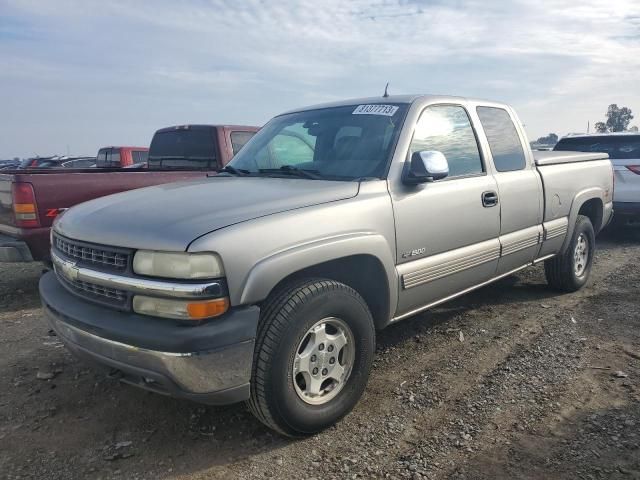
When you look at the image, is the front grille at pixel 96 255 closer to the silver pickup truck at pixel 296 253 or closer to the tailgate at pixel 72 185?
the silver pickup truck at pixel 296 253

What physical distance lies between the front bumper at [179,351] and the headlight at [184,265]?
0.21 m

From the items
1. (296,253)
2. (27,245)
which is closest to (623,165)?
(296,253)

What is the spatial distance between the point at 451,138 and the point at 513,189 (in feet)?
2.55

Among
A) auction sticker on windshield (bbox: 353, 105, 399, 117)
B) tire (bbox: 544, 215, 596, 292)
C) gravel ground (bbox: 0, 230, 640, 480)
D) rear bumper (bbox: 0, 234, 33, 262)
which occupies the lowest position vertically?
gravel ground (bbox: 0, 230, 640, 480)

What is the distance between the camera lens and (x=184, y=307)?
2.37 meters

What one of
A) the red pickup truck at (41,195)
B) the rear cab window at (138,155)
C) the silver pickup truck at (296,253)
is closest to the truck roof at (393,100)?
the silver pickup truck at (296,253)

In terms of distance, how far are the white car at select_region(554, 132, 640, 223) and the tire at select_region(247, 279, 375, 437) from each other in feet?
21.9

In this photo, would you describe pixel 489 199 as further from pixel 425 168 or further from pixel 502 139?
pixel 425 168

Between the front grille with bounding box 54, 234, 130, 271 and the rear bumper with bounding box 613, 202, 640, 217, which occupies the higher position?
the front grille with bounding box 54, 234, 130, 271

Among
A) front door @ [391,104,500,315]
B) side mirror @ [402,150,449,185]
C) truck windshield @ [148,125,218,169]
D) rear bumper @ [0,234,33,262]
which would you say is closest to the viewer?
side mirror @ [402,150,449,185]

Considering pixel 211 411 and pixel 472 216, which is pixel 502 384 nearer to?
pixel 472 216

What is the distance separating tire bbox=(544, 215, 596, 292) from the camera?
5.24 m

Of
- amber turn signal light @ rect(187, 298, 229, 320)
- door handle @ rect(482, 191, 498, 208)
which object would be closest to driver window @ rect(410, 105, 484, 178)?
door handle @ rect(482, 191, 498, 208)

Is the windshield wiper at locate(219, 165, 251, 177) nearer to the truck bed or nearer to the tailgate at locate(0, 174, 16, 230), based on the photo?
the tailgate at locate(0, 174, 16, 230)
